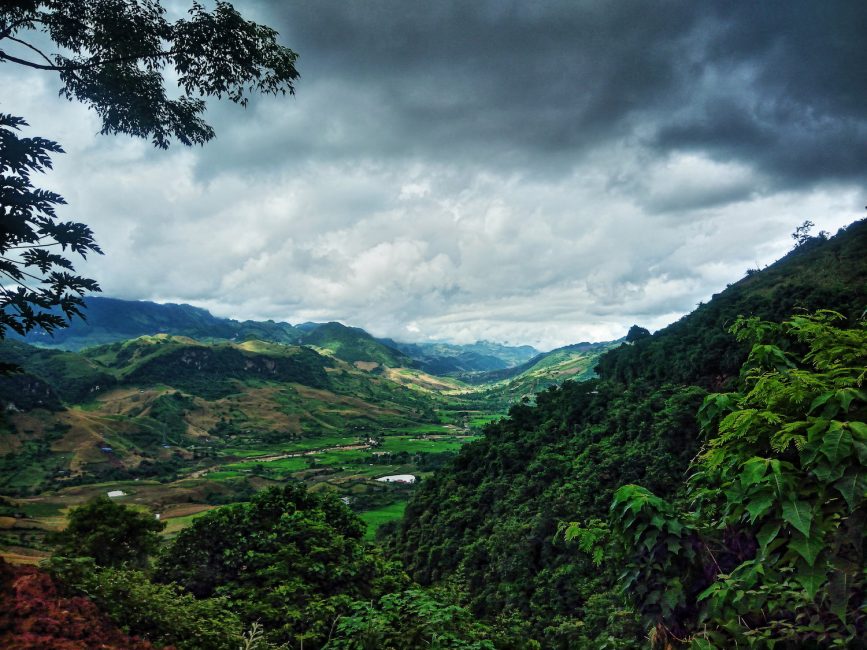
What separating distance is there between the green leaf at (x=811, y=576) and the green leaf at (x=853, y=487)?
65cm

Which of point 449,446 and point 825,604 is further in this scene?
point 449,446

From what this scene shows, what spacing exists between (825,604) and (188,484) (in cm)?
13846

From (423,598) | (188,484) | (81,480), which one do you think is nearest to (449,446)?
(188,484)

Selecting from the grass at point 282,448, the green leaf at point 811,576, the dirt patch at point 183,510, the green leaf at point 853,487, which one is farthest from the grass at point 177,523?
the green leaf at point 853,487

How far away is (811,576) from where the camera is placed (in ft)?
12.1

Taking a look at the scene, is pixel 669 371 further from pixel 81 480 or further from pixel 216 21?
pixel 81 480

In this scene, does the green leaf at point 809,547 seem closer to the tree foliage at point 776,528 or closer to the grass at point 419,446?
the tree foliage at point 776,528

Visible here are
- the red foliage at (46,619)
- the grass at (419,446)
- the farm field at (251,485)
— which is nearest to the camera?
the red foliage at (46,619)

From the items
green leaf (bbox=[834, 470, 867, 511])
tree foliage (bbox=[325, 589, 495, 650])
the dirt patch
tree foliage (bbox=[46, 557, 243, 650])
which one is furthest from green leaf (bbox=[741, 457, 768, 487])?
the dirt patch

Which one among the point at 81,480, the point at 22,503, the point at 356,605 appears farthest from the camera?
the point at 81,480

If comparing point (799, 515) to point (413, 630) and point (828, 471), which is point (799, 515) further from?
point (413, 630)

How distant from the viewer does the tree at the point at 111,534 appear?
23.1 meters

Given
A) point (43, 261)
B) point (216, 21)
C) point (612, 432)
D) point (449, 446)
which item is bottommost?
point (449, 446)

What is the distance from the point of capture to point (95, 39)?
9617 millimetres
